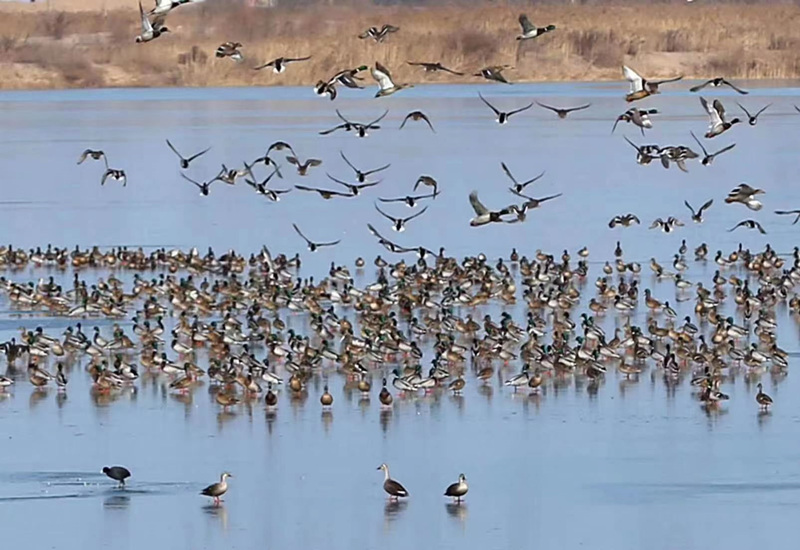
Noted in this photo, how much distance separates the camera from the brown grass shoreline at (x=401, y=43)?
6253cm

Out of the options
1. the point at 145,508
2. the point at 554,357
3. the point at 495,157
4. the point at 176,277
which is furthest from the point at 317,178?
the point at 145,508

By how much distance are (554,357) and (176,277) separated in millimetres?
8542

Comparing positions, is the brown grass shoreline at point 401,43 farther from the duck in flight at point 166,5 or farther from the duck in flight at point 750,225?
the duck in flight at point 166,5

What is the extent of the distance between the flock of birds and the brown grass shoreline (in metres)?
36.2

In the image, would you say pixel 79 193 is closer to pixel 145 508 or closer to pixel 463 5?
pixel 145 508

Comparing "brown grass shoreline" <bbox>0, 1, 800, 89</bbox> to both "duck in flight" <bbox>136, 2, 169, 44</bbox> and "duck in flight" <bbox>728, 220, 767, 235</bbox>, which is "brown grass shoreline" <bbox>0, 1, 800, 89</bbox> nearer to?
"duck in flight" <bbox>728, 220, 767, 235</bbox>

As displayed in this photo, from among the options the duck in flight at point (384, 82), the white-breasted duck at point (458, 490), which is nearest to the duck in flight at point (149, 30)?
the duck in flight at point (384, 82)

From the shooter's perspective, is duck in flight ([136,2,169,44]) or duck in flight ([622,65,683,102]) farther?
duck in flight ([622,65,683,102])

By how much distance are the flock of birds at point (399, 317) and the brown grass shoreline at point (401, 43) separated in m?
36.2

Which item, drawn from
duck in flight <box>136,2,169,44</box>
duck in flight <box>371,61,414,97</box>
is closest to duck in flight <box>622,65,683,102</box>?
duck in flight <box>371,61,414,97</box>

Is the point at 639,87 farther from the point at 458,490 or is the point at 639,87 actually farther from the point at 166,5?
the point at 458,490

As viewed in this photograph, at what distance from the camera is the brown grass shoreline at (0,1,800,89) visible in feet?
205

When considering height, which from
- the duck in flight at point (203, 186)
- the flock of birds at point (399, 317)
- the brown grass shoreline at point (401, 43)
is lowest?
the flock of birds at point (399, 317)

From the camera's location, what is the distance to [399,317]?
21.9 m
